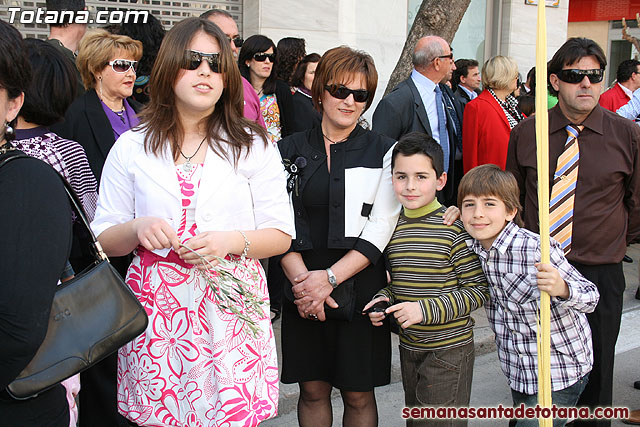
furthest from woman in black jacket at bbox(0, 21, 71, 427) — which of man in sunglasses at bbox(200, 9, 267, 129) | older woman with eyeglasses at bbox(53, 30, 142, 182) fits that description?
man in sunglasses at bbox(200, 9, 267, 129)

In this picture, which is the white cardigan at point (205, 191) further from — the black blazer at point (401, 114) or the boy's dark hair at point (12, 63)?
the black blazer at point (401, 114)

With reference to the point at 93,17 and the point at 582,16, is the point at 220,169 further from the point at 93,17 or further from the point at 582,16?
the point at 582,16

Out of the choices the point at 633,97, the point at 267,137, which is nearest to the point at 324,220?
the point at 267,137

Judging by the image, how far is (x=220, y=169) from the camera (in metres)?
2.34

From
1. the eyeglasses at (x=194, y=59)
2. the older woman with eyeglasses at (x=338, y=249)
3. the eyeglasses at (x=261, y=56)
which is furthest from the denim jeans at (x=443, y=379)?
the eyeglasses at (x=261, y=56)

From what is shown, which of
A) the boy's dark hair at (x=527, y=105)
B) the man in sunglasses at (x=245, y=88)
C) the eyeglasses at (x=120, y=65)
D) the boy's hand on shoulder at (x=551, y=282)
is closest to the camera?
the boy's hand on shoulder at (x=551, y=282)

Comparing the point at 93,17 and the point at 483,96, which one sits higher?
the point at 93,17

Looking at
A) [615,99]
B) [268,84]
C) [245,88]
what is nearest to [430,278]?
[245,88]

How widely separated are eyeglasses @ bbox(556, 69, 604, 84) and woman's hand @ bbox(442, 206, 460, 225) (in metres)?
1.01

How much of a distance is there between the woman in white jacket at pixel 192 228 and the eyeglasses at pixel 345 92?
2.28ft

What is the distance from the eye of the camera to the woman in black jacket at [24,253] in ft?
4.98

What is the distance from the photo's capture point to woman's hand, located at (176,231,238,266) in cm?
214

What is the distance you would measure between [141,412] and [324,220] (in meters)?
1.17

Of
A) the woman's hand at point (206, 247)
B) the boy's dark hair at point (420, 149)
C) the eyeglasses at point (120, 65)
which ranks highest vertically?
the eyeglasses at point (120, 65)
